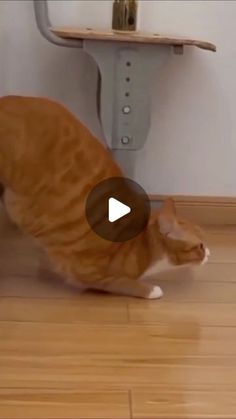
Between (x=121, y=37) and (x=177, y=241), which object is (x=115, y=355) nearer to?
(x=177, y=241)

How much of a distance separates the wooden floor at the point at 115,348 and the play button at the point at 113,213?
0.13m

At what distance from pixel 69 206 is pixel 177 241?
0.21 meters

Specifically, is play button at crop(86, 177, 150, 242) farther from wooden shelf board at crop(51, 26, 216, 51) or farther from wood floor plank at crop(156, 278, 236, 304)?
wooden shelf board at crop(51, 26, 216, 51)

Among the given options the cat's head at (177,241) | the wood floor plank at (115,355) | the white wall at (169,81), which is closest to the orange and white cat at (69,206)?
the cat's head at (177,241)

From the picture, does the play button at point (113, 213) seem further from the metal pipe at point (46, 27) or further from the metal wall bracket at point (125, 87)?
the metal pipe at point (46, 27)

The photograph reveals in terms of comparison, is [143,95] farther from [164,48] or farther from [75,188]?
[75,188]

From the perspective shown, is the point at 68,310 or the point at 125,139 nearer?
the point at 68,310

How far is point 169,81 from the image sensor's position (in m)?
1.66

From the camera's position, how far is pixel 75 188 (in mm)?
1330

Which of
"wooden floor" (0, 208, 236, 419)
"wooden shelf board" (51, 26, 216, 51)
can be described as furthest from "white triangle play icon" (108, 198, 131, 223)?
"wooden shelf board" (51, 26, 216, 51)

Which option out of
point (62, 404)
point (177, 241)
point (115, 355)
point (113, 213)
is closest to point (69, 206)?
point (113, 213)

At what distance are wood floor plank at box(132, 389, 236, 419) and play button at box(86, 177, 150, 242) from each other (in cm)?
39

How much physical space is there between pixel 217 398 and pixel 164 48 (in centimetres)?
74

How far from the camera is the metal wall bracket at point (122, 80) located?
1465mm
